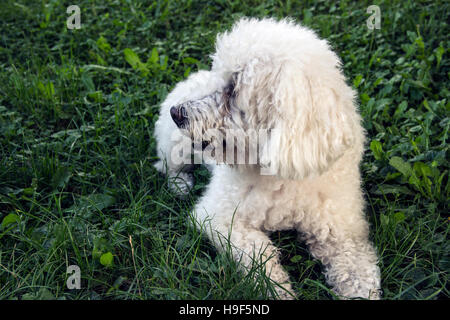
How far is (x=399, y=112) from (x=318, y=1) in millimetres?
1926

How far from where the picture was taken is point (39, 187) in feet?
9.95

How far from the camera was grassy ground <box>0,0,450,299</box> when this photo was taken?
7.81 ft

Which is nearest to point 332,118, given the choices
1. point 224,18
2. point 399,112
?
point 399,112

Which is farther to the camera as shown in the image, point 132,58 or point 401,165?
point 132,58

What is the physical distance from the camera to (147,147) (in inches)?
136

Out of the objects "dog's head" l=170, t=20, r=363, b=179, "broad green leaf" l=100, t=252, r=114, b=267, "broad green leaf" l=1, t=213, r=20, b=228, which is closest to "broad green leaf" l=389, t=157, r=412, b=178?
"dog's head" l=170, t=20, r=363, b=179

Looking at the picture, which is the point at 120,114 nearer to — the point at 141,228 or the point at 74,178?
the point at 74,178

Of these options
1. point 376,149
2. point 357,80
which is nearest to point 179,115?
point 376,149

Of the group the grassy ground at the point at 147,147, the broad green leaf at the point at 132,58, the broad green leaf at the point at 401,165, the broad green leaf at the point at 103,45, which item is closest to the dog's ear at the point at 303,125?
the grassy ground at the point at 147,147

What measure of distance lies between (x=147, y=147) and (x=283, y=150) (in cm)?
156

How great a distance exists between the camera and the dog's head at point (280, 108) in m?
2.13

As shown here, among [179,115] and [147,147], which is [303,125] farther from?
[147,147]

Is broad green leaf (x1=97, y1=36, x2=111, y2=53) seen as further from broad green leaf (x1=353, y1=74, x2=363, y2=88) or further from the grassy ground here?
broad green leaf (x1=353, y1=74, x2=363, y2=88)

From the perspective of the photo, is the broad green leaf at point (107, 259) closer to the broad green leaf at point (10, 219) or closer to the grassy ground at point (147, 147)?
the grassy ground at point (147, 147)
